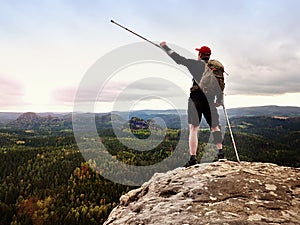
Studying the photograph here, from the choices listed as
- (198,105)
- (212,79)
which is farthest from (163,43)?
(198,105)

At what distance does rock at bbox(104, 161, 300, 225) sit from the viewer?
4.40 m

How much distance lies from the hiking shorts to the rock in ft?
5.54

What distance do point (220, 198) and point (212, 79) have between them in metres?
3.69

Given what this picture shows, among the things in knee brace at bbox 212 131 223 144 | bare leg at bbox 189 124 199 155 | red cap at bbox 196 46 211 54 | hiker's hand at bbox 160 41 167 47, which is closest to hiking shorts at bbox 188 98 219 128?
bare leg at bbox 189 124 199 155

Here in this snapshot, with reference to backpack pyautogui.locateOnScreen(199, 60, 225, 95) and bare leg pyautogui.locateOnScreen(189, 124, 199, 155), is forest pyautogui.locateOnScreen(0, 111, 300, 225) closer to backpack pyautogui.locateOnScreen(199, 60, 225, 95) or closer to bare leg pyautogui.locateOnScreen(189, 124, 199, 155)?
bare leg pyautogui.locateOnScreen(189, 124, 199, 155)

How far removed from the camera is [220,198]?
496 cm

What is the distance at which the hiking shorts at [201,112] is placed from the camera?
7.97 meters

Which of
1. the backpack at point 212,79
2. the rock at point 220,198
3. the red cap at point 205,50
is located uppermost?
the red cap at point 205,50

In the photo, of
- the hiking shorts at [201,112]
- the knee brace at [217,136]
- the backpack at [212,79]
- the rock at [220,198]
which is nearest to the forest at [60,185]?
the knee brace at [217,136]

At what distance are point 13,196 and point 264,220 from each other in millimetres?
83269

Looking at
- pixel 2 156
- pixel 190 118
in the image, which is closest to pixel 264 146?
pixel 2 156

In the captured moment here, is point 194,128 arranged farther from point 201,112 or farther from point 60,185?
point 60,185

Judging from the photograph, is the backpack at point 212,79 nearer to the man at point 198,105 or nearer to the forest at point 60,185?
the man at point 198,105

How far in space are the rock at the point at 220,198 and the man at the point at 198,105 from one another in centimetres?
138
